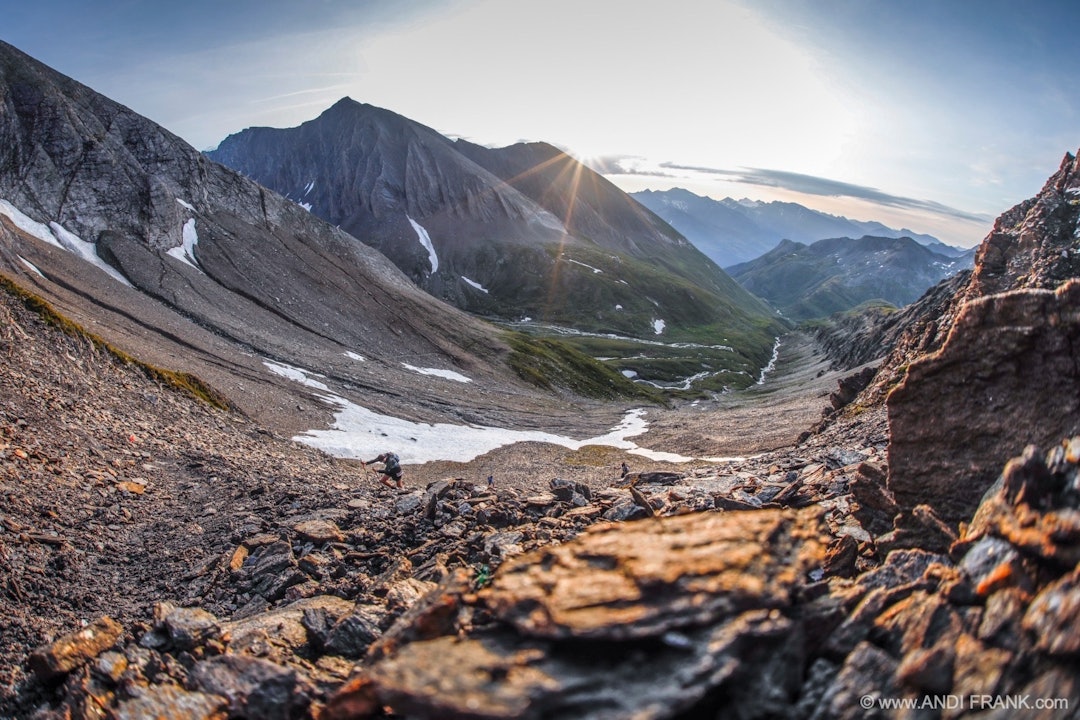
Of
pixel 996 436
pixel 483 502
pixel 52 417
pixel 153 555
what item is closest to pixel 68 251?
pixel 52 417

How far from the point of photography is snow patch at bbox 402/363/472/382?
346 ft

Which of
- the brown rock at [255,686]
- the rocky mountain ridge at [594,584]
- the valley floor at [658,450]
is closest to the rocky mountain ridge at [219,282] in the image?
the valley floor at [658,450]

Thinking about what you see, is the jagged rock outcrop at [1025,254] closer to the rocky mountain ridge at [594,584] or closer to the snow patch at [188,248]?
the rocky mountain ridge at [594,584]

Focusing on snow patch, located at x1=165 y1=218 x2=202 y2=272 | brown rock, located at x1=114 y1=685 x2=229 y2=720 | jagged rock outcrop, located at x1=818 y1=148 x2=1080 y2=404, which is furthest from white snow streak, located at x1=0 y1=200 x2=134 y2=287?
jagged rock outcrop, located at x1=818 y1=148 x2=1080 y2=404

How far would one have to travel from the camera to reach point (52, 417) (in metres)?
32.6

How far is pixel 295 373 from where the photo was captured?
7700 centimetres

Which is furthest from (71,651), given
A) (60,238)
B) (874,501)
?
(60,238)

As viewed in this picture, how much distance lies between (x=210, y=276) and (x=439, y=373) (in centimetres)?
4725

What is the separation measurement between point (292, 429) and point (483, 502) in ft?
125

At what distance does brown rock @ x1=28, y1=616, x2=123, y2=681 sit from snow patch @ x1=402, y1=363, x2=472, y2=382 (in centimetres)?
9020

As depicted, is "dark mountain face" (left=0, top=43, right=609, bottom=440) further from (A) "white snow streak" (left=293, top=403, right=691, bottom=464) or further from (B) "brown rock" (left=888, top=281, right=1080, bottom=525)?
(B) "brown rock" (left=888, top=281, right=1080, bottom=525)

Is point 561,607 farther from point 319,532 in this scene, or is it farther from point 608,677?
point 319,532

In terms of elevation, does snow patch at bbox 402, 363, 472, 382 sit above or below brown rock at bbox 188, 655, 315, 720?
below

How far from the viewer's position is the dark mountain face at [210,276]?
237 ft
